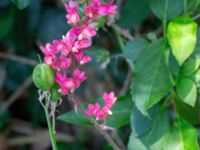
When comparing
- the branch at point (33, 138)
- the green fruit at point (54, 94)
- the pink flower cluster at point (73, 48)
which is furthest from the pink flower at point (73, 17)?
the branch at point (33, 138)

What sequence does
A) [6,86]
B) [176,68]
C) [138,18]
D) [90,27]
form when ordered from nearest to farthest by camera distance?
1. [90,27]
2. [176,68]
3. [138,18]
4. [6,86]

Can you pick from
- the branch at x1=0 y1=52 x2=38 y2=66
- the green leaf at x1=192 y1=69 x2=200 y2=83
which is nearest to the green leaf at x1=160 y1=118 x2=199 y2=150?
the green leaf at x1=192 y1=69 x2=200 y2=83

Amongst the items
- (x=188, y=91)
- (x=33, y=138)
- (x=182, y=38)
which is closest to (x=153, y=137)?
(x=188, y=91)

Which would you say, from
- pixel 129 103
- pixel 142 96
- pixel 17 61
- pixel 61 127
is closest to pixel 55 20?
pixel 17 61

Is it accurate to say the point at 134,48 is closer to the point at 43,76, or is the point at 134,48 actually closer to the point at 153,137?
the point at 153,137

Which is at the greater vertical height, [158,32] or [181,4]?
[181,4]

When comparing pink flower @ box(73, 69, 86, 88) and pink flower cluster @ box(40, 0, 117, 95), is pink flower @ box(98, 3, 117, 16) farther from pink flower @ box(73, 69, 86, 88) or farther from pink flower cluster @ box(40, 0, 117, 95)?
pink flower @ box(73, 69, 86, 88)

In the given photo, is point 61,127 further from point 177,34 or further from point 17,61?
point 177,34
